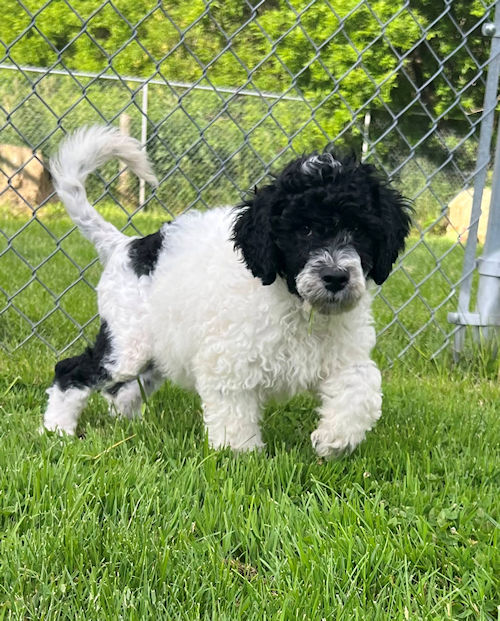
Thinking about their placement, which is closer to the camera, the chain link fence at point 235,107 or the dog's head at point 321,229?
the dog's head at point 321,229

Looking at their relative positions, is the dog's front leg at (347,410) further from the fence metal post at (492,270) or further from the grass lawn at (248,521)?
the fence metal post at (492,270)

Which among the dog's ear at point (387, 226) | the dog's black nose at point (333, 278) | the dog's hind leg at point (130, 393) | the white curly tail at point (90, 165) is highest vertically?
the white curly tail at point (90, 165)

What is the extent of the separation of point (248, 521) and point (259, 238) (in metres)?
1.02

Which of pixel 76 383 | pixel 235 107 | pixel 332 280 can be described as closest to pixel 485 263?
pixel 332 280

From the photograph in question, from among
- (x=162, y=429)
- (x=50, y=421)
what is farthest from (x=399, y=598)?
(x=50, y=421)

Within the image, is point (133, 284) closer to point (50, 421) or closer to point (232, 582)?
point (50, 421)

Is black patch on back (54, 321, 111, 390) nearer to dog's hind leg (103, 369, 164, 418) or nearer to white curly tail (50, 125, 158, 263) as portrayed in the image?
dog's hind leg (103, 369, 164, 418)

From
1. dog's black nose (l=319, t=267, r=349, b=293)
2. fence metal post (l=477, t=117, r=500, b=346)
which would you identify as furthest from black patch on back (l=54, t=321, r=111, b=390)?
fence metal post (l=477, t=117, r=500, b=346)

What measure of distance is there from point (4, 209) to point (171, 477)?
7.91 metres

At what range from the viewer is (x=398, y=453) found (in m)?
2.92

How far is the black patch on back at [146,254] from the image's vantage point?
132 inches

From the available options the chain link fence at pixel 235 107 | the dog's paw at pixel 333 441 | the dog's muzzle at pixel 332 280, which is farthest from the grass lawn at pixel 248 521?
the chain link fence at pixel 235 107

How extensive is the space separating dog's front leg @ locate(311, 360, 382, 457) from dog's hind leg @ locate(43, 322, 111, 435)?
113 centimetres

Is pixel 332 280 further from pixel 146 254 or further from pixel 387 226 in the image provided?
pixel 146 254
